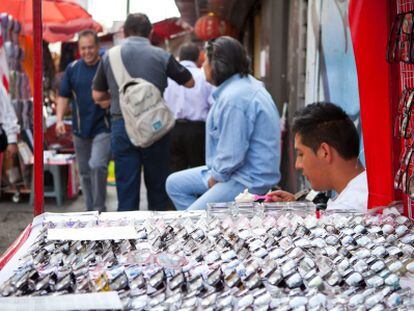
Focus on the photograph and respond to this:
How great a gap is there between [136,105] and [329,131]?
85.9 inches

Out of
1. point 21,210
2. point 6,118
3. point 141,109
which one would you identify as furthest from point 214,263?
point 21,210

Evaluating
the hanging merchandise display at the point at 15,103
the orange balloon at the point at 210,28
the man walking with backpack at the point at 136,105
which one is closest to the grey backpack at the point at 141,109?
the man walking with backpack at the point at 136,105

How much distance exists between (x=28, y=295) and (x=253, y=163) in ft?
8.01

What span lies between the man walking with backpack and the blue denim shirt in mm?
972

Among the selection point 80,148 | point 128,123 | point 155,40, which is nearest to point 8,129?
point 80,148

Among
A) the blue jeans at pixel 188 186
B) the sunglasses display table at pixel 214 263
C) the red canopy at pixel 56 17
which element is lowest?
the blue jeans at pixel 188 186

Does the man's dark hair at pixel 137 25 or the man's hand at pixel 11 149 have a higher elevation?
the man's dark hair at pixel 137 25

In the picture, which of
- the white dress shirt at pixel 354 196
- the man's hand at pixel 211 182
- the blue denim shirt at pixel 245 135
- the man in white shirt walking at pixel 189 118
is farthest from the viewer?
the man in white shirt walking at pixel 189 118

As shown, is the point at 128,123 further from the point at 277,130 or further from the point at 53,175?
the point at 53,175

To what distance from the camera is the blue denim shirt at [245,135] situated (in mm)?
3707

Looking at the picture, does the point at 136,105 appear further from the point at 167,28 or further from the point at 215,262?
the point at 167,28

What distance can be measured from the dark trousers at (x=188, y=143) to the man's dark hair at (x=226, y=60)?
2555 mm

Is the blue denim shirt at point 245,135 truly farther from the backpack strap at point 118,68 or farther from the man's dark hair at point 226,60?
the backpack strap at point 118,68

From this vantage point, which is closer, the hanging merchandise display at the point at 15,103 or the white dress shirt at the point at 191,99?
the white dress shirt at the point at 191,99
